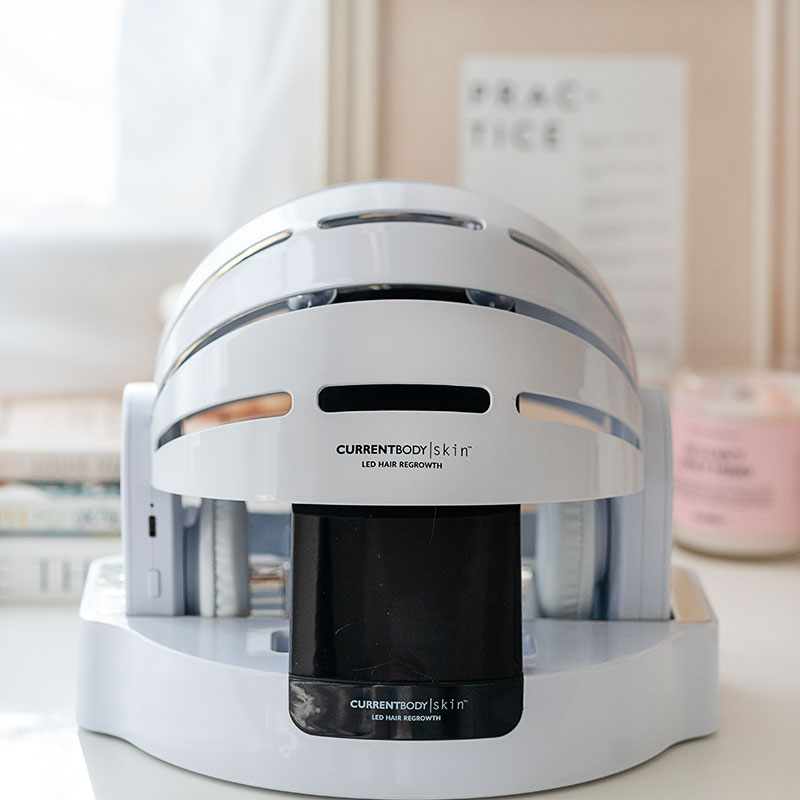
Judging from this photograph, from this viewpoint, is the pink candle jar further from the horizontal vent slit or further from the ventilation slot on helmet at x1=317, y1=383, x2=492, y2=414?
the ventilation slot on helmet at x1=317, y1=383, x2=492, y2=414

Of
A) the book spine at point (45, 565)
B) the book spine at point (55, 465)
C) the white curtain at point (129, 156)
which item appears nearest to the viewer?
the book spine at point (45, 565)

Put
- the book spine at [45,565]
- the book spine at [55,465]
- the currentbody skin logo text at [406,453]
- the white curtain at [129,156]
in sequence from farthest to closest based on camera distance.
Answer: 1. the white curtain at [129,156]
2. the book spine at [55,465]
3. the book spine at [45,565]
4. the currentbody skin logo text at [406,453]

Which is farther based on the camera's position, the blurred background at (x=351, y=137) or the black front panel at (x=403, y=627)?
the blurred background at (x=351, y=137)

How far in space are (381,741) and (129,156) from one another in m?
0.81

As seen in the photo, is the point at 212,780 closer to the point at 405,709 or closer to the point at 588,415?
the point at 405,709

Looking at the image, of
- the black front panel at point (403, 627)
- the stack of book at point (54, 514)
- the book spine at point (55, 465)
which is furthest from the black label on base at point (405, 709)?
the book spine at point (55, 465)

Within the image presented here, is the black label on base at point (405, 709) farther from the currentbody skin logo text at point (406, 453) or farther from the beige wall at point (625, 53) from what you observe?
the beige wall at point (625, 53)

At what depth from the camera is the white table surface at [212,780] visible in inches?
21.5

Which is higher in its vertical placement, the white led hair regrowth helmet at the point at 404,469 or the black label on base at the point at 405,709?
the white led hair regrowth helmet at the point at 404,469

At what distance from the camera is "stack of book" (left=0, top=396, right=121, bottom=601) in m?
0.86

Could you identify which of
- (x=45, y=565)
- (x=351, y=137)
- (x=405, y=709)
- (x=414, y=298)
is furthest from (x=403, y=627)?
(x=351, y=137)

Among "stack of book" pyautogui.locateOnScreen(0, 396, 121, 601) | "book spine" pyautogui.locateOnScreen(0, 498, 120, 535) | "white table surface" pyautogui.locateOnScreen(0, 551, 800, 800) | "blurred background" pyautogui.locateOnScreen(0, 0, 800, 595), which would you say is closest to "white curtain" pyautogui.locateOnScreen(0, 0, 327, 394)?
"blurred background" pyautogui.locateOnScreen(0, 0, 800, 595)

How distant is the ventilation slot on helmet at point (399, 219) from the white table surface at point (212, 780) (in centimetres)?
29

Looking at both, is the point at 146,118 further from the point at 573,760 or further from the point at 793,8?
the point at 573,760
